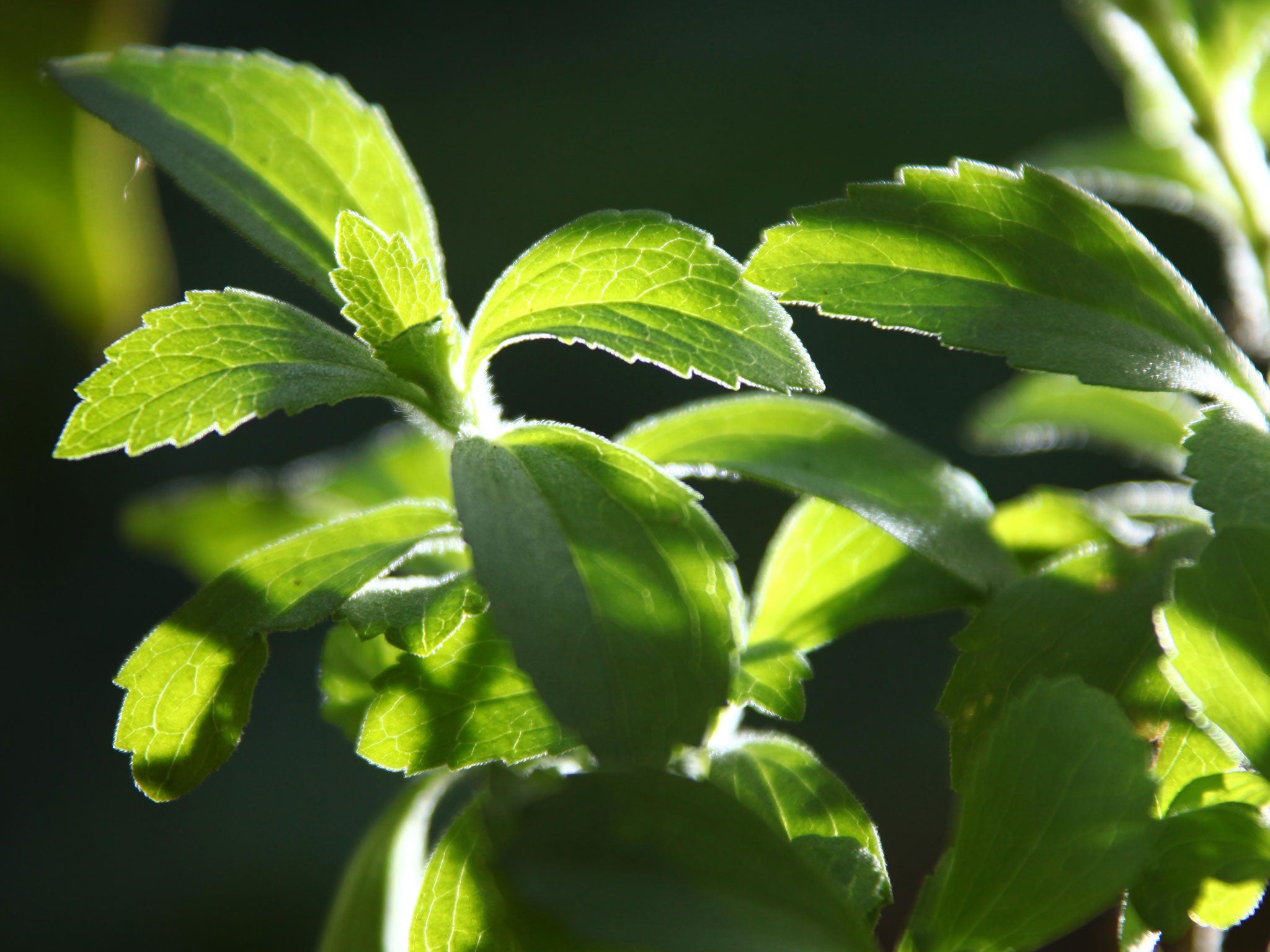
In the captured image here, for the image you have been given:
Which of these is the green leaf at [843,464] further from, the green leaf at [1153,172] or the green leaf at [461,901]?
the green leaf at [1153,172]

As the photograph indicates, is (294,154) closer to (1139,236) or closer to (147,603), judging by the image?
(1139,236)

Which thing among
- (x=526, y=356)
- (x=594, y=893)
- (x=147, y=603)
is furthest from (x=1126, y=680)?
(x=147, y=603)

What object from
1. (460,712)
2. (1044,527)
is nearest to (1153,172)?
(1044,527)

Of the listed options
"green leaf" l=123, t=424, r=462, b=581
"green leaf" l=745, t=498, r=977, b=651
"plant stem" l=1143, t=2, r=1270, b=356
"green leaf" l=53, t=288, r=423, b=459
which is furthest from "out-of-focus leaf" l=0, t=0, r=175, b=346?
"plant stem" l=1143, t=2, r=1270, b=356

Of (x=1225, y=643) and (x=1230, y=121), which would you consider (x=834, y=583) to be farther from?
(x=1230, y=121)

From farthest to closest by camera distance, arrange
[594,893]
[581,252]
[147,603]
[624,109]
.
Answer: [624,109] < [147,603] < [581,252] < [594,893]
